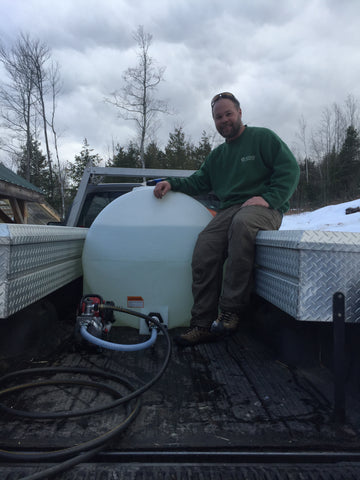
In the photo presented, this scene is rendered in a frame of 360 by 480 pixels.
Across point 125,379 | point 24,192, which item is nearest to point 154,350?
point 125,379

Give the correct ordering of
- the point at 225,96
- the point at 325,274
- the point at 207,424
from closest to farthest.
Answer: the point at 207,424, the point at 325,274, the point at 225,96

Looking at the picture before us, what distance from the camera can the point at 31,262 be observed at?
64.2 inches

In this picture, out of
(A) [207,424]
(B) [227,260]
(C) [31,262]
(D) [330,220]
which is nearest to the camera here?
(A) [207,424]

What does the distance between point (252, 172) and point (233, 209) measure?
302 mm

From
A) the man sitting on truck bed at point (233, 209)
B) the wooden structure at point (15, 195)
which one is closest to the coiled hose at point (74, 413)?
the man sitting on truck bed at point (233, 209)

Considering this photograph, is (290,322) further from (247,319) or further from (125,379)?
(125,379)

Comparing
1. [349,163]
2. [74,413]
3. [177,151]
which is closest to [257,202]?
[74,413]

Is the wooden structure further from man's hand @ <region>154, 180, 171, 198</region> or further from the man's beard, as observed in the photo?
the man's beard

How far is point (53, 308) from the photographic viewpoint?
7.68 feet

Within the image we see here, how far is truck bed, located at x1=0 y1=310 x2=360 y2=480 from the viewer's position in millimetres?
1003

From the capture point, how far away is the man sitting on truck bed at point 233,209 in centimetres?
210

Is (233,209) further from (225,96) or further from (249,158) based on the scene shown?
(225,96)

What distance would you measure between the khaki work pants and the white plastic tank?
0.12 metres

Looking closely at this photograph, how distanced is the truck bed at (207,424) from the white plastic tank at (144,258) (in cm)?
49
